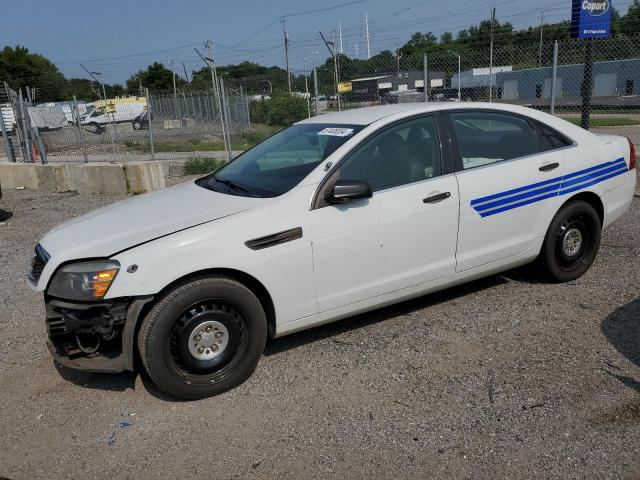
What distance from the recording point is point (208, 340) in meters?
3.51

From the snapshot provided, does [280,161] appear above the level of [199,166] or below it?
above

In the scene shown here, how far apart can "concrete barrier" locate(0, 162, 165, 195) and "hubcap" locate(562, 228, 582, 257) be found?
8.22 m

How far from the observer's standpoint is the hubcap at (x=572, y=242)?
16.2ft

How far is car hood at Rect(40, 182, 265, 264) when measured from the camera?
3473 mm

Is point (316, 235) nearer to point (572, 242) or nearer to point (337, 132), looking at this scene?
point (337, 132)

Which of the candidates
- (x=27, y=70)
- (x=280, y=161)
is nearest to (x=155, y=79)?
(x=27, y=70)

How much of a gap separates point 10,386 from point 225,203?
74.6 inches

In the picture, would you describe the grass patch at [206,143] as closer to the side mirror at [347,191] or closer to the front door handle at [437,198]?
the front door handle at [437,198]

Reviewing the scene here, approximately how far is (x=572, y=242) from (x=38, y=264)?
13.6ft

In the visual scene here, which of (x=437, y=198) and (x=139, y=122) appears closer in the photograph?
→ (x=437, y=198)

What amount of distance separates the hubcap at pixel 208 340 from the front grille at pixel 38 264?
106 cm

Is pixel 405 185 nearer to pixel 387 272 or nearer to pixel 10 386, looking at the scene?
pixel 387 272

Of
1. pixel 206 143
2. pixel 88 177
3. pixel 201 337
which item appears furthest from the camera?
pixel 206 143

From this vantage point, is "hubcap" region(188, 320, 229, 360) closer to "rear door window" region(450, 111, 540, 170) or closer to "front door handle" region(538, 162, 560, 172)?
"rear door window" region(450, 111, 540, 170)
